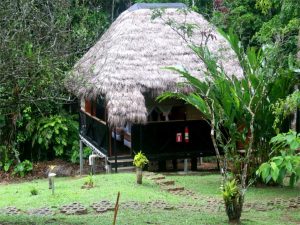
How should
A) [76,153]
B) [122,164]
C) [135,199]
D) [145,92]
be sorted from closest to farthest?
1. [135,199]
2. [145,92]
3. [122,164]
4. [76,153]

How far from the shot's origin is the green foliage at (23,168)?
56.9 feet

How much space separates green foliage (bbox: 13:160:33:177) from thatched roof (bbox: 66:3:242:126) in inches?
166

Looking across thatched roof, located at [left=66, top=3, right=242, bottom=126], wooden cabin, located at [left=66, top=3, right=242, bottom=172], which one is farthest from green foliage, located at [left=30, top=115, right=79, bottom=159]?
thatched roof, located at [left=66, top=3, right=242, bottom=126]

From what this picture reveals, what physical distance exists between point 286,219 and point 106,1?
16.3 meters

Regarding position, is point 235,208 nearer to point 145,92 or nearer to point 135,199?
point 135,199

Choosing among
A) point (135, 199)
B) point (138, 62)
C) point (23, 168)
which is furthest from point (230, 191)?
point (23, 168)

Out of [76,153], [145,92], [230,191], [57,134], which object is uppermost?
[145,92]

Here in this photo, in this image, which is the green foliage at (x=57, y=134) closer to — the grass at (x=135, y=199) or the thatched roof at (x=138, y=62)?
the thatched roof at (x=138, y=62)

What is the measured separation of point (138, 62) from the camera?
1451 centimetres

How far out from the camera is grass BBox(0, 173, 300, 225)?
791 centimetres

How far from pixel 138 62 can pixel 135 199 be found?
546 centimetres

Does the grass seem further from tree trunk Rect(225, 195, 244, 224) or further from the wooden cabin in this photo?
the wooden cabin

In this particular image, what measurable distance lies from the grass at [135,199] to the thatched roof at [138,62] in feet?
6.20

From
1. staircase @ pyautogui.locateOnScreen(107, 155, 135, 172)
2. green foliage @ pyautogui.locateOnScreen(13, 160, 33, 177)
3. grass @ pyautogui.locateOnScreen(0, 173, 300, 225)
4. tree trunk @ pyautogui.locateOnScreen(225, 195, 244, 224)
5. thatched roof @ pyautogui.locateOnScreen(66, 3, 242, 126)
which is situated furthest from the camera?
green foliage @ pyautogui.locateOnScreen(13, 160, 33, 177)
